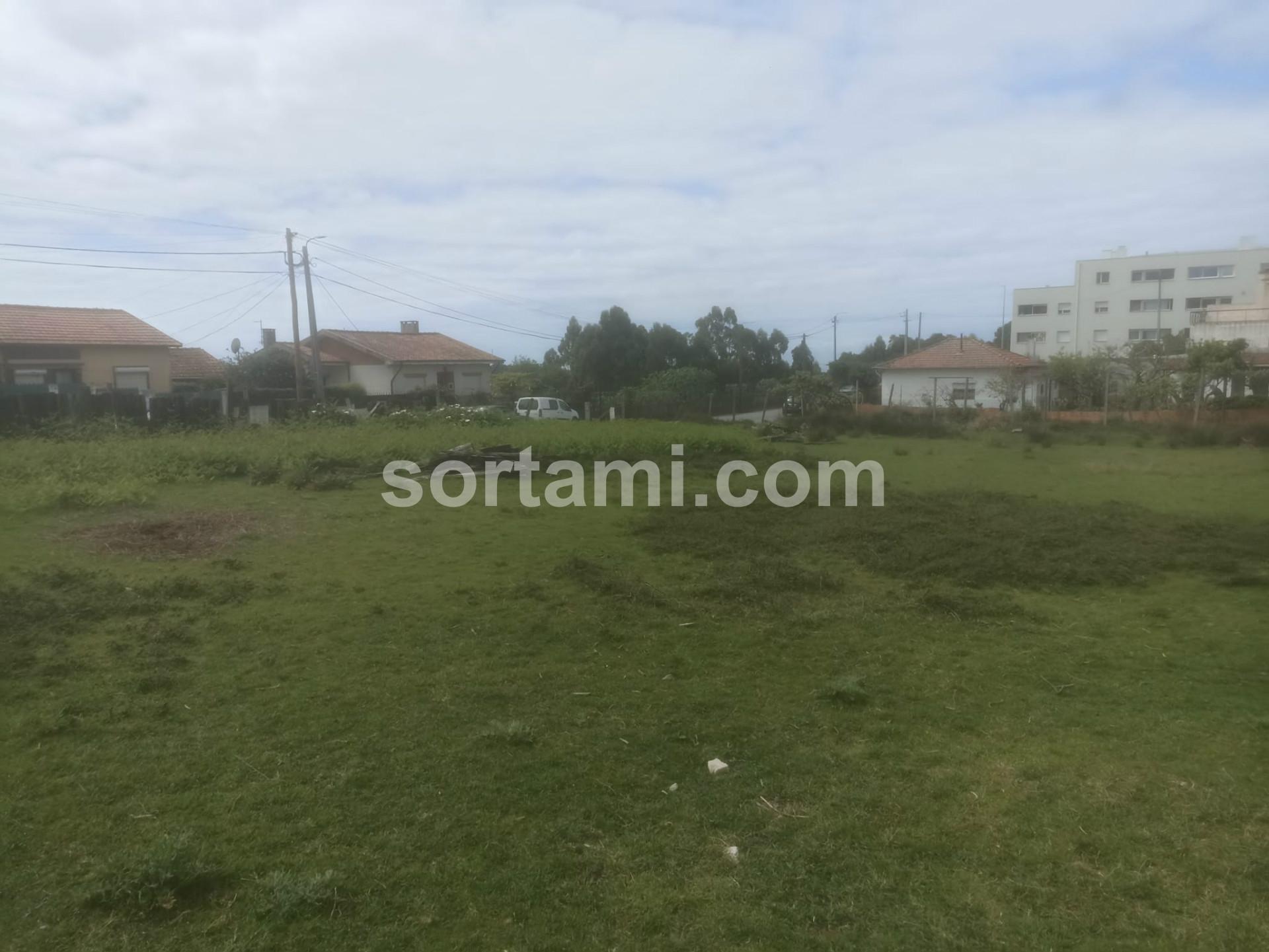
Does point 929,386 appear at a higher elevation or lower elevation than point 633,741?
higher

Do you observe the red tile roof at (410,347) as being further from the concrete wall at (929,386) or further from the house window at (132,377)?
the concrete wall at (929,386)

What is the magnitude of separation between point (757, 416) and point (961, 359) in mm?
8317

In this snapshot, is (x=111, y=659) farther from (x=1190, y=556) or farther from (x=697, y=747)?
(x=1190, y=556)

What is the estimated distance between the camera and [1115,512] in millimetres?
9883

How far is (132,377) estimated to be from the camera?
26.7 meters

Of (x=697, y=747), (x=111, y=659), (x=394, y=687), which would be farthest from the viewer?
(x=111, y=659)

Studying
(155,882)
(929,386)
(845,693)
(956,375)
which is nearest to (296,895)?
(155,882)

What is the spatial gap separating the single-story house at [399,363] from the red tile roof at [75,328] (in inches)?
247

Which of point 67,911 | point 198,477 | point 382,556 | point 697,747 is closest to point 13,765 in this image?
point 67,911

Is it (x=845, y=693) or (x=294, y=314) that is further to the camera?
(x=294, y=314)

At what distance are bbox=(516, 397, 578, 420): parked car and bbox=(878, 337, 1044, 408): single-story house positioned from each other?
450 inches

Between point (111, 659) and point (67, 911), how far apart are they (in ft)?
8.52

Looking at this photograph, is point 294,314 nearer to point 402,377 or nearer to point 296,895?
point 402,377

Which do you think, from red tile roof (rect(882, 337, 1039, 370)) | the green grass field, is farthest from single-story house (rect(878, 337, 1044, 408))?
the green grass field
